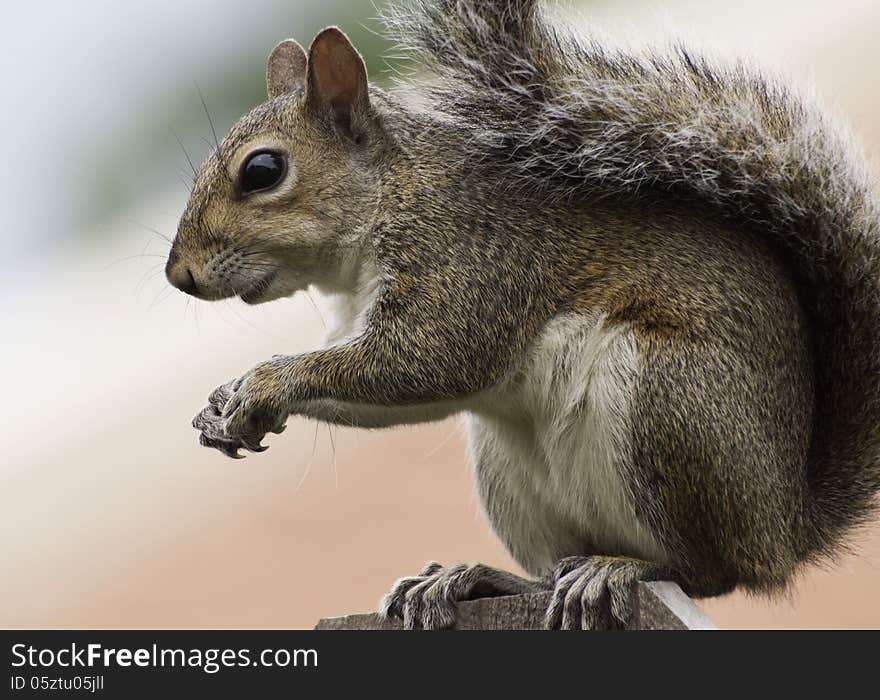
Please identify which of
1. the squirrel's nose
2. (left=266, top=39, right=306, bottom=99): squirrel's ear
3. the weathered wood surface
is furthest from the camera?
(left=266, top=39, right=306, bottom=99): squirrel's ear

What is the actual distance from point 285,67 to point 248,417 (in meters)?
0.64

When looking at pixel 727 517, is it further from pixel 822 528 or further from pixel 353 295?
pixel 353 295

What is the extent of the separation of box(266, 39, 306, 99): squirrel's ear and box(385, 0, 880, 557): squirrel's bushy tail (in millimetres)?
267

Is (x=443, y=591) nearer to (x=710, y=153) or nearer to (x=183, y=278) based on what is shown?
(x=183, y=278)

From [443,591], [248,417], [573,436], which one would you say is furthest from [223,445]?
[573,436]

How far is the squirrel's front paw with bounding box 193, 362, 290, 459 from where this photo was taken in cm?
158

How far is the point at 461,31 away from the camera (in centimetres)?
171

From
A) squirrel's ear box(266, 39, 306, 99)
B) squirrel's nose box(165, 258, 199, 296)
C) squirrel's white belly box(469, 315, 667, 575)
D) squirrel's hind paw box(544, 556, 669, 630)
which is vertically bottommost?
squirrel's hind paw box(544, 556, 669, 630)

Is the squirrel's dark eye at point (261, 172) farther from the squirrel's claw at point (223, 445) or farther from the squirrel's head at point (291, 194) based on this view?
the squirrel's claw at point (223, 445)

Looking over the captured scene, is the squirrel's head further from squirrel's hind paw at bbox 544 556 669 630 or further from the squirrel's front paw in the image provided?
squirrel's hind paw at bbox 544 556 669 630

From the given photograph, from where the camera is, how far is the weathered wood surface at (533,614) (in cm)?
136

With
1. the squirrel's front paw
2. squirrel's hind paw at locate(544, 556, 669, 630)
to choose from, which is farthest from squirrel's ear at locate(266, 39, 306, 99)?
squirrel's hind paw at locate(544, 556, 669, 630)

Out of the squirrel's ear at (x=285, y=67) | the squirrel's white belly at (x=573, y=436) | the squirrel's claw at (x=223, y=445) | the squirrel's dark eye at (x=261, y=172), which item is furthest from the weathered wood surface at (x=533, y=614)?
the squirrel's ear at (x=285, y=67)

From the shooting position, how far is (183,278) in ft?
5.29
